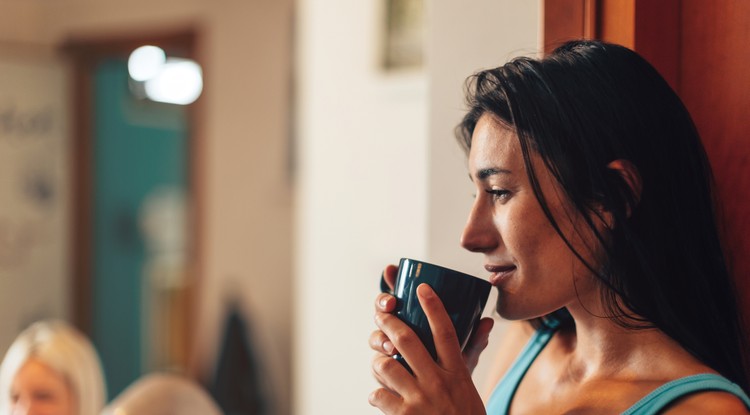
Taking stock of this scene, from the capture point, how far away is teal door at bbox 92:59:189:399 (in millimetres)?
4453

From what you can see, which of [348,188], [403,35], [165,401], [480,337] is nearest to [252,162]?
[348,188]

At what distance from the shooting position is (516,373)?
3.11ft

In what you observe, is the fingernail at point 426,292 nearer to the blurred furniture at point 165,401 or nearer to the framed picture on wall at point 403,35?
the blurred furniture at point 165,401

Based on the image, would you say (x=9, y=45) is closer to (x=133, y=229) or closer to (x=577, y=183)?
(x=133, y=229)

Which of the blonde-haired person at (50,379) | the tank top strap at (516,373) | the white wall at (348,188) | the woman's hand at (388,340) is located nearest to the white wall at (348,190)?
the white wall at (348,188)

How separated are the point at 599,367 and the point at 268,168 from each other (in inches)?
117

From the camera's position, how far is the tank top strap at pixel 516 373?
0.93 meters

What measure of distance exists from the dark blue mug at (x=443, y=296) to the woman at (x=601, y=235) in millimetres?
15

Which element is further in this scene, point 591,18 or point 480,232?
point 591,18

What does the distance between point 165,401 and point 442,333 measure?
59 cm

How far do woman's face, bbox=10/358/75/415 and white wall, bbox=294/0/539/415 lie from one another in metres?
0.98

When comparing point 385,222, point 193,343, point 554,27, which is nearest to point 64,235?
point 193,343

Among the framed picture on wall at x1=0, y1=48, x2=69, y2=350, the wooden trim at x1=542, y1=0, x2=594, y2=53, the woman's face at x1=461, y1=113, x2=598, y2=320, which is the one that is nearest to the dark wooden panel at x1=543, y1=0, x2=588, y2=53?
the wooden trim at x1=542, y1=0, x2=594, y2=53

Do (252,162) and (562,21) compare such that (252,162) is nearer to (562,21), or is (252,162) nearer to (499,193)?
(562,21)
